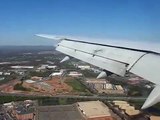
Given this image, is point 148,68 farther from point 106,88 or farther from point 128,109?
point 106,88

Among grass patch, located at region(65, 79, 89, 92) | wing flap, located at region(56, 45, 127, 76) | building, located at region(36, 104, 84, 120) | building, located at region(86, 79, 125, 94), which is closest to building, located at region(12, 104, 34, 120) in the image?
building, located at region(36, 104, 84, 120)

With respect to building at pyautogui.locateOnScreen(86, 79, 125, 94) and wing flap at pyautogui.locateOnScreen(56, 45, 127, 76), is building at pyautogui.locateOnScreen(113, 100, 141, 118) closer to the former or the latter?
building at pyautogui.locateOnScreen(86, 79, 125, 94)

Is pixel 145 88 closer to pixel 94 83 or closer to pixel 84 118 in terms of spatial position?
pixel 94 83

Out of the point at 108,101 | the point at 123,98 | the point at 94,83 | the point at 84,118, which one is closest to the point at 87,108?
the point at 84,118

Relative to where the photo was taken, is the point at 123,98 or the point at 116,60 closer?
the point at 116,60

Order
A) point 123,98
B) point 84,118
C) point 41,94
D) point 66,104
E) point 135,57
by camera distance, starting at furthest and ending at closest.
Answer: point 41,94 < point 123,98 < point 66,104 < point 84,118 < point 135,57

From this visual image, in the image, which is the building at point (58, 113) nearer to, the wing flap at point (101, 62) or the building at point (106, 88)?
the building at point (106, 88)
